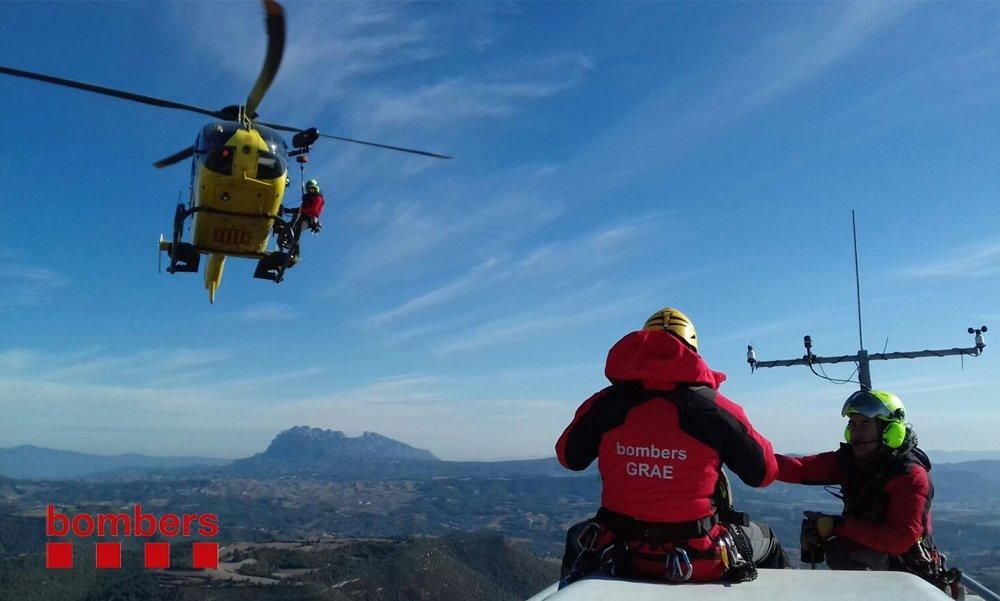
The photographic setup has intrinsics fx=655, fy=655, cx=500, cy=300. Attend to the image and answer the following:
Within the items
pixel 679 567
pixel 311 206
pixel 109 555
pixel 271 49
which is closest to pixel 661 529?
pixel 679 567

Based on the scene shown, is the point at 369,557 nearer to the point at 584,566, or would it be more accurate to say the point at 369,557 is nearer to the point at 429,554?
the point at 429,554

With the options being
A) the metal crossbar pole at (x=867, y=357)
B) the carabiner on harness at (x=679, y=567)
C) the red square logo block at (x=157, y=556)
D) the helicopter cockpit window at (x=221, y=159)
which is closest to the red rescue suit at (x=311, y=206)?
the helicopter cockpit window at (x=221, y=159)

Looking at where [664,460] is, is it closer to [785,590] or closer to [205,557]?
[785,590]

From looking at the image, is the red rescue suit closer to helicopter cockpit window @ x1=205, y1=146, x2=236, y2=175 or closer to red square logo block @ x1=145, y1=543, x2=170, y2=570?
helicopter cockpit window @ x1=205, y1=146, x2=236, y2=175

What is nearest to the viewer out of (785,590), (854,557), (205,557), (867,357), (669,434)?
(785,590)

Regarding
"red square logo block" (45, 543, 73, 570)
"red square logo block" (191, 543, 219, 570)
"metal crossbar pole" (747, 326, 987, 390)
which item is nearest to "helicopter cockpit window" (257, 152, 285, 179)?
"metal crossbar pole" (747, 326, 987, 390)

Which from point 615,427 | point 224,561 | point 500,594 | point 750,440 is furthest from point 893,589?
point 224,561

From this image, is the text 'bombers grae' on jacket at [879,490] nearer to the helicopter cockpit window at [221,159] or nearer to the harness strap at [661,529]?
the harness strap at [661,529]

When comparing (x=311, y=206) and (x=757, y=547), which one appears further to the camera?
(x=311, y=206)
